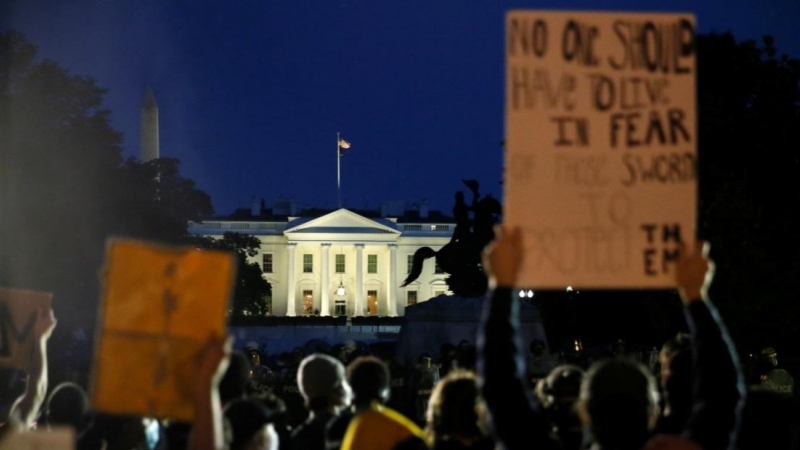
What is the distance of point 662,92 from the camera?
4.00 meters

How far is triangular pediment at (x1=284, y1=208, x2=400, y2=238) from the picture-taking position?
4149 inches

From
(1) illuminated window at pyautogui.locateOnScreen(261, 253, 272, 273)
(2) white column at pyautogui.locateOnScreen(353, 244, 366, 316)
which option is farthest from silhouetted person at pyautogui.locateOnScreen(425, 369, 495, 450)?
(1) illuminated window at pyautogui.locateOnScreen(261, 253, 272, 273)

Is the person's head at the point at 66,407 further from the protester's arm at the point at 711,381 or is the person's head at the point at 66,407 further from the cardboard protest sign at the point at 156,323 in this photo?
the protester's arm at the point at 711,381

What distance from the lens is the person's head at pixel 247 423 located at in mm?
4281

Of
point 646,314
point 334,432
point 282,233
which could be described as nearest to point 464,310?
point 646,314

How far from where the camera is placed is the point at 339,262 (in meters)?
107

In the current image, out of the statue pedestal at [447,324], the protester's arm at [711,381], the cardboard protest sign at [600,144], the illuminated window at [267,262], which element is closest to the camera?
the protester's arm at [711,381]

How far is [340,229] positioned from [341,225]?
13.3 inches

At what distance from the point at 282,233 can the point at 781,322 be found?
8248 centimetres

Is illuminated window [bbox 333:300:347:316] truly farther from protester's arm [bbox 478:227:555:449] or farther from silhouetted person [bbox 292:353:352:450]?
protester's arm [bbox 478:227:555:449]

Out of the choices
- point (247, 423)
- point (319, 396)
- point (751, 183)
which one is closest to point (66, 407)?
point (319, 396)

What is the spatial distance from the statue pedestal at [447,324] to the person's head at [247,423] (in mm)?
16973

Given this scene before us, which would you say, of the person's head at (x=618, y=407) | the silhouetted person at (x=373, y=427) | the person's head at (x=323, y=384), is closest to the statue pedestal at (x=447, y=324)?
the person's head at (x=323, y=384)

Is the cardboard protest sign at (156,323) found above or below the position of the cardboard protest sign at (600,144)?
below
